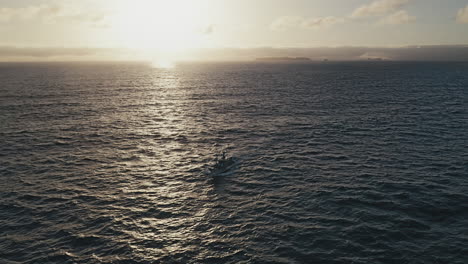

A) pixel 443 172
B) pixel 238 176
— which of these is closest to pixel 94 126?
pixel 238 176

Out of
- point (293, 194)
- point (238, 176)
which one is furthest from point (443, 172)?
point (238, 176)

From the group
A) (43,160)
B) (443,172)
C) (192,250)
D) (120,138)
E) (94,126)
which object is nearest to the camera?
(192,250)

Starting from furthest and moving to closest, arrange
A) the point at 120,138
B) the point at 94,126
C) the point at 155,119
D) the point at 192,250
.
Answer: the point at 155,119 < the point at 94,126 < the point at 120,138 < the point at 192,250

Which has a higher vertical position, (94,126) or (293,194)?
(94,126)

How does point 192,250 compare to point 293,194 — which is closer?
point 192,250

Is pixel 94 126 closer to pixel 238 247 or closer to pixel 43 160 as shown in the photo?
pixel 43 160

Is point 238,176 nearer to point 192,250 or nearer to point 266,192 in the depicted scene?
point 266,192
